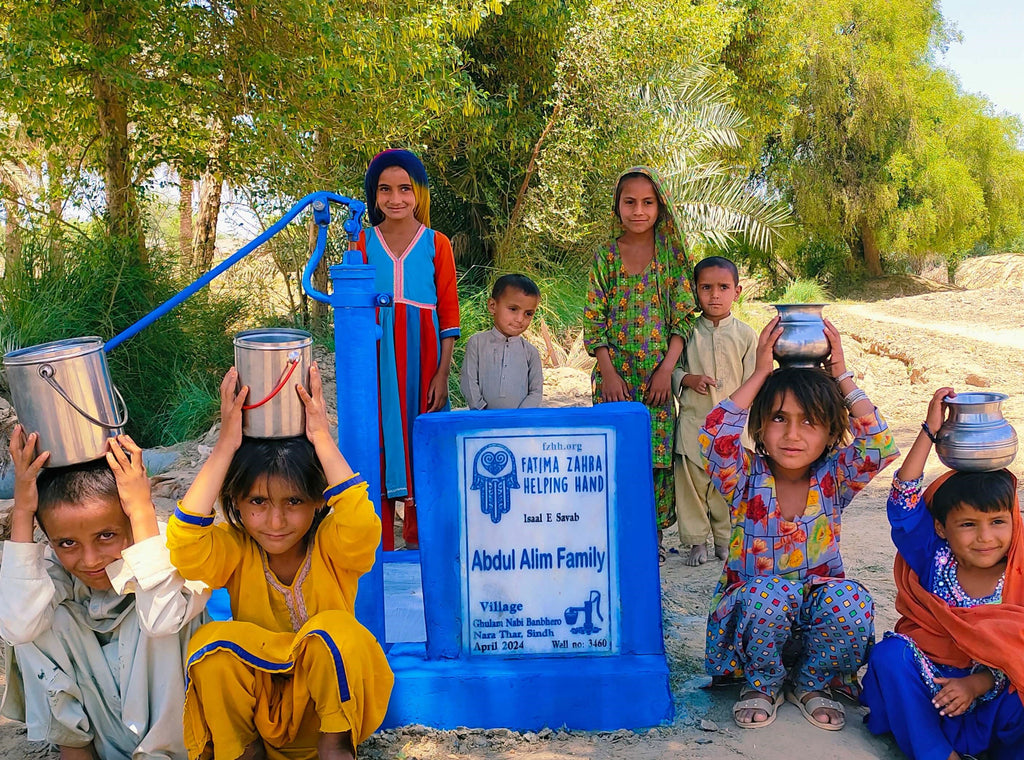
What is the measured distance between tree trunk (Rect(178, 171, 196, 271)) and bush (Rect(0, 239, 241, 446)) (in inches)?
16.8

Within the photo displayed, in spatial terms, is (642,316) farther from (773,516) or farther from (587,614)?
(587,614)

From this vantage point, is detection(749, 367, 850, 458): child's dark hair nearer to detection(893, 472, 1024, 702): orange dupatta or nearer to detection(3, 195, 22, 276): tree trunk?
detection(893, 472, 1024, 702): orange dupatta

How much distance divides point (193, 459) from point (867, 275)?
22.2 metres

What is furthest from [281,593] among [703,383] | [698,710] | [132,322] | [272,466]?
[132,322]

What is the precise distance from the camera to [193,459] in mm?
6258

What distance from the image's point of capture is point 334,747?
234cm

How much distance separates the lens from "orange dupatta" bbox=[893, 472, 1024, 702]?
2.41 metres

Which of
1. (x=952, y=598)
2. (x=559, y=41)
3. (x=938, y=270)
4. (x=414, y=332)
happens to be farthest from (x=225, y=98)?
(x=938, y=270)

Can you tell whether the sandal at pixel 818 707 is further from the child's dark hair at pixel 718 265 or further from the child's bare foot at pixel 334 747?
the child's dark hair at pixel 718 265

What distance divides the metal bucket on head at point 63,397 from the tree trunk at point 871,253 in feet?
77.0

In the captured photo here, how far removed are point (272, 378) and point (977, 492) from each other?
78.9 inches

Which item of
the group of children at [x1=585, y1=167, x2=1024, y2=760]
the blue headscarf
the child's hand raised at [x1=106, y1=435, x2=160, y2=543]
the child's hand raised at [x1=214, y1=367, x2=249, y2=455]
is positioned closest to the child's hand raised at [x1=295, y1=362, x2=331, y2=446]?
the child's hand raised at [x1=214, y1=367, x2=249, y2=455]

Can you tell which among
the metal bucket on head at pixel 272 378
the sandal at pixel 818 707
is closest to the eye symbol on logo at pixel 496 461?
the metal bucket on head at pixel 272 378

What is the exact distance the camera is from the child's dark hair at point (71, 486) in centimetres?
233
